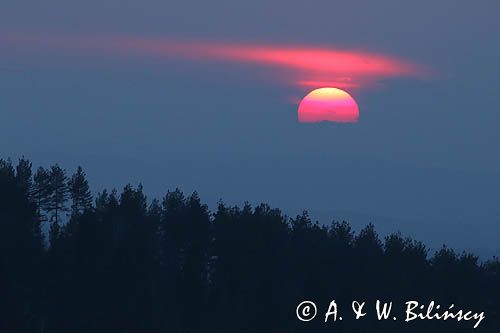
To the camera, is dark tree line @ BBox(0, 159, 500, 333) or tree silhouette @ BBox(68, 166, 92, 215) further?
tree silhouette @ BBox(68, 166, 92, 215)

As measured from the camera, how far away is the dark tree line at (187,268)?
5709 cm

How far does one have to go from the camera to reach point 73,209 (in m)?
76.7

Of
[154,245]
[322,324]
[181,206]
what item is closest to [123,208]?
[154,245]

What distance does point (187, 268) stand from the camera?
66312 mm

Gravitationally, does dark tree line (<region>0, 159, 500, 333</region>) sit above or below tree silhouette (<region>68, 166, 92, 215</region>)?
below

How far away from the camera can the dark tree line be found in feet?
187

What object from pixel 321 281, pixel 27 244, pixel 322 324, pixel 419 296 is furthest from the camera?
pixel 419 296

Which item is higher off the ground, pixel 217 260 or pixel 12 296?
pixel 217 260

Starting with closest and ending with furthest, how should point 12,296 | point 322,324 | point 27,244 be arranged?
point 12,296
point 27,244
point 322,324

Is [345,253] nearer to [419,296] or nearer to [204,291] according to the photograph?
[419,296]

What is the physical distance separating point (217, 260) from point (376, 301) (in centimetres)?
970

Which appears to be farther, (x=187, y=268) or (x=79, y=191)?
(x=79, y=191)

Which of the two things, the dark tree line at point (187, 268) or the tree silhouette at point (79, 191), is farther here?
the tree silhouette at point (79, 191)

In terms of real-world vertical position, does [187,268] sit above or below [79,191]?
below
